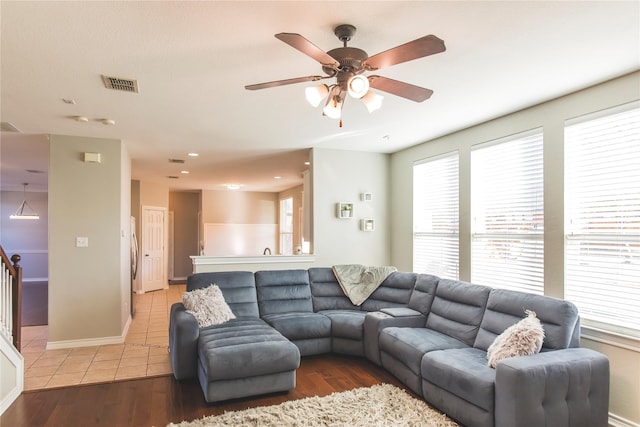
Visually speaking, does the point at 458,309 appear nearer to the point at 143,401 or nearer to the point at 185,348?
the point at 185,348

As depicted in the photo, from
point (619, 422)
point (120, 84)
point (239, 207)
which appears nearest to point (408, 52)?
point (120, 84)

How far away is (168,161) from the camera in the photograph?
617 cm

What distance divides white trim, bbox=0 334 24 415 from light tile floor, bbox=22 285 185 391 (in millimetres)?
142

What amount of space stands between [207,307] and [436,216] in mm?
3070

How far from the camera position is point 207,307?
12.3 ft

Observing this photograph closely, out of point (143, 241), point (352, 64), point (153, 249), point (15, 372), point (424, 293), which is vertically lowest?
point (15, 372)

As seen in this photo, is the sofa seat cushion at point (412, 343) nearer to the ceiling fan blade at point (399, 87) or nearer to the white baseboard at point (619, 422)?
the white baseboard at point (619, 422)

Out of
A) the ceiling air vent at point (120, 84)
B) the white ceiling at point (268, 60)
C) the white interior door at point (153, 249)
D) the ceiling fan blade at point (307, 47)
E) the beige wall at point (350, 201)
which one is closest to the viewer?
the ceiling fan blade at point (307, 47)

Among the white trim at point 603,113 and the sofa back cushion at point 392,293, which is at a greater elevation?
the white trim at point 603,113

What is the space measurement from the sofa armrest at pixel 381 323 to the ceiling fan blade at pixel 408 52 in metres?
2.66

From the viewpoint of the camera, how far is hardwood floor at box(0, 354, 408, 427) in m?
2.77

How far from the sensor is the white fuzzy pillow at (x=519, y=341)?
2.57 meters

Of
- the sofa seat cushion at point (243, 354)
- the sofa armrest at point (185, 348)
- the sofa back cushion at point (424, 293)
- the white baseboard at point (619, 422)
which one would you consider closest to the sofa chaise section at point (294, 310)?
the sofa seat cushion at point (243, 354)

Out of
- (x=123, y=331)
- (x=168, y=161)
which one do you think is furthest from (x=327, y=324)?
(x=168, y=161)
